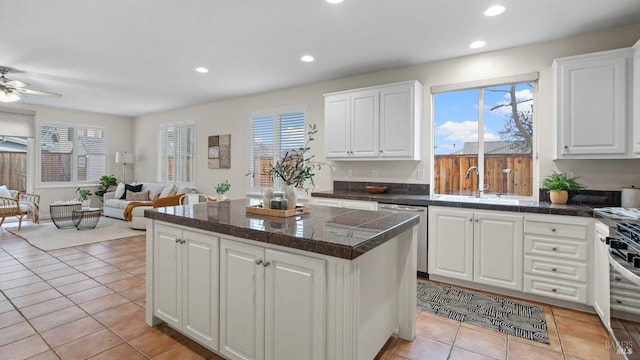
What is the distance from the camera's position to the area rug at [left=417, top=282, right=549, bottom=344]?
8.04 ft

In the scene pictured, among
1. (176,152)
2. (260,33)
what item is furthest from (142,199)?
(260,33)

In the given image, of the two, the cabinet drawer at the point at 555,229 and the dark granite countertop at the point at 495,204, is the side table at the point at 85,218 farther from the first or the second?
the cabinet drawer at the point at 555,229

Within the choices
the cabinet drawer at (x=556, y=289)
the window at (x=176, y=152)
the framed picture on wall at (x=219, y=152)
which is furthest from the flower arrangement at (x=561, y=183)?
the window at (x=176, y=152)

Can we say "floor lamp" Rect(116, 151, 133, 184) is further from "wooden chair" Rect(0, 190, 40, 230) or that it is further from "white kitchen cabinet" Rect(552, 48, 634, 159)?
"white kitchen cabinet" Rect(552, 48, 634, 159)

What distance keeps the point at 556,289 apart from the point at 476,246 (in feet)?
2.34

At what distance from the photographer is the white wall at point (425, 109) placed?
3.05 m

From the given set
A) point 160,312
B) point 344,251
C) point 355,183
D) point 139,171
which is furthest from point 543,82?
point 139,171

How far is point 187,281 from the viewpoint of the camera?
7.00 ft

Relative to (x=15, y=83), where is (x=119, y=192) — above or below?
below

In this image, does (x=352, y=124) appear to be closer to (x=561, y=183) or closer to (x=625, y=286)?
(x=561, y=183)

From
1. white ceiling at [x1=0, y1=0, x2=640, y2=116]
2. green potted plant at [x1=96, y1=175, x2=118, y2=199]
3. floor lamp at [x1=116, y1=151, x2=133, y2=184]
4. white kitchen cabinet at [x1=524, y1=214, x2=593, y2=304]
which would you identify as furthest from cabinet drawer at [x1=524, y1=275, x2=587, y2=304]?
green potted plant at [x1=96, y1=175, x2=118, y2=199]

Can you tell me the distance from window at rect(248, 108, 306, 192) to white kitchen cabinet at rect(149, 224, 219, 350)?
2.84 meters

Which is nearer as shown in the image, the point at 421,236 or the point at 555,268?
the point at 555,268

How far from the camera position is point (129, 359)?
2.04 m
